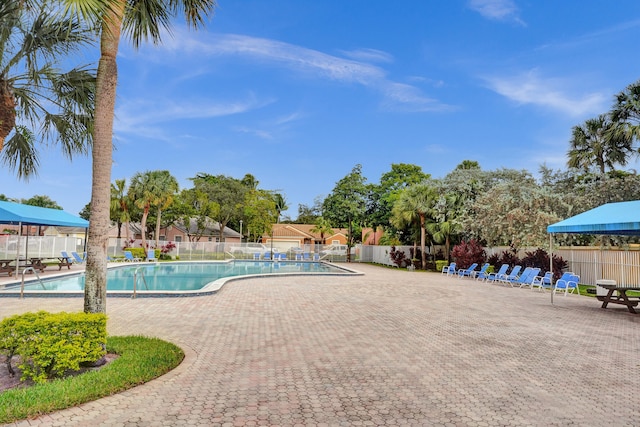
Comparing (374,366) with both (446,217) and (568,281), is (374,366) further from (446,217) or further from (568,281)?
(446,217)

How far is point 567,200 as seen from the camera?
22.5 m

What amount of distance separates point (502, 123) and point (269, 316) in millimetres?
23221

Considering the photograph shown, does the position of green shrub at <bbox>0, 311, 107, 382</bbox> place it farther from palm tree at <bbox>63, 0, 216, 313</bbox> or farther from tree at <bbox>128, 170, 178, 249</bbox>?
tree at <bbox>128, 170, 178, 249</bbox>

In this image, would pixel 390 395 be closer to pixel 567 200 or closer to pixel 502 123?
pixel 567 200

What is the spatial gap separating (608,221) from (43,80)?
501 inches

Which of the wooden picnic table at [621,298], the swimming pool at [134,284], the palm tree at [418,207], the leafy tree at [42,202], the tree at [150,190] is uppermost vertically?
the leafy tree at [42,202]

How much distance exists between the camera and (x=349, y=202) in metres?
41.3

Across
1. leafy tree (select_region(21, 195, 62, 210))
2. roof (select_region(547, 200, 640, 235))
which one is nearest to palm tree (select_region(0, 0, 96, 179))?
roof (select_region(547, 200, 640, 235))

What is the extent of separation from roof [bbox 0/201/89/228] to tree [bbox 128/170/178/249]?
43.9 ft

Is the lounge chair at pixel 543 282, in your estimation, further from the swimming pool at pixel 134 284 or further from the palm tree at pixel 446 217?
the swimming pool at pixel 134 284

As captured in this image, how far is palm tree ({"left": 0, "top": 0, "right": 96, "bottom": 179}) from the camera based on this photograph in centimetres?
609

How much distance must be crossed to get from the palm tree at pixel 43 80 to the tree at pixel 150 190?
2733 centimetres

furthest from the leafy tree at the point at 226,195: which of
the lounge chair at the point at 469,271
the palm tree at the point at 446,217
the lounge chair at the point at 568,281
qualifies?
the lounge chair at the point at 568,281

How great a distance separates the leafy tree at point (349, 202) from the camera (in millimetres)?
41250
